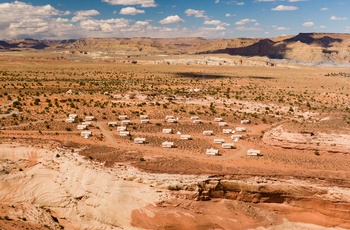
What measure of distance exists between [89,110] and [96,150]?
2104 centimetres

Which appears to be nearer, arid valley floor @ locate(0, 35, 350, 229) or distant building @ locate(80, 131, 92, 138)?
arid valley floor @ locate(0, 35, 350, 229)

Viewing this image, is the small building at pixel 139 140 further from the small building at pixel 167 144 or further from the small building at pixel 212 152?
the small building at pixel 212 152

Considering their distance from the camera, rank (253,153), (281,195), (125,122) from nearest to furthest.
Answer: (281,195) → (253,153) → (125,122)

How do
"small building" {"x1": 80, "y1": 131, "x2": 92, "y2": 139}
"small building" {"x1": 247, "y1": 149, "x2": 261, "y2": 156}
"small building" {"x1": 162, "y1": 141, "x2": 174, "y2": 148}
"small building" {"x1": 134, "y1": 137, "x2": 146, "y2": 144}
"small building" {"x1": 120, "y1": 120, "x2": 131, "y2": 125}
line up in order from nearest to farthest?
"small building" {"x1": 247, "y1": 149, "x2": 261, "y2": 156}
"small building" {"x1": 162, "y1": 141, "x2": 174, "y2": 148}
"small building" {"x1": 134, "y1": 137, "x2": 146, "y2": 144}
"small building" {"x1": 80, "y1": 131, "x2": 92, "y2": 139}
"small building" {"x1": 120, "y1": 120, "x2": 131, "y2": 125}

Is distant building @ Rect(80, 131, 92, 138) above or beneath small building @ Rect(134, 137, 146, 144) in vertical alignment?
above

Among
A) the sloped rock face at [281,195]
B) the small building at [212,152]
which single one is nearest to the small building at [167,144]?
the small building at [212,152]

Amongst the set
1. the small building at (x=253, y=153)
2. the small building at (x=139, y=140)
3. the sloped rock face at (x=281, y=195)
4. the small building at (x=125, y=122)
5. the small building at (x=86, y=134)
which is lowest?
the sloped rock face at (x=281, y=195)

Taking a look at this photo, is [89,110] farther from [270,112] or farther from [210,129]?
[270,112]

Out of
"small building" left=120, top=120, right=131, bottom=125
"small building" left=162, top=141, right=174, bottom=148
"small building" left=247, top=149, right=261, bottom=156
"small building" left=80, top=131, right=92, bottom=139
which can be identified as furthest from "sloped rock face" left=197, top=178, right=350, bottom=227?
"small building" left=120, top=120, right=131, bottom=125

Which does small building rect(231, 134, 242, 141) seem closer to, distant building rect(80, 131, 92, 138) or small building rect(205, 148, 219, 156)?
small building rect(205, 148, 219, 156)

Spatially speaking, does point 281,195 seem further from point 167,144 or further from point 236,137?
point 167,144

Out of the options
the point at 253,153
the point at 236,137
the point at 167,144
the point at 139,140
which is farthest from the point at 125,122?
the point at 253,153

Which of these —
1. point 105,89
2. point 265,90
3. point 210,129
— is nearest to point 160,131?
point 210,129

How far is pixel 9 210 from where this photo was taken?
105ft
